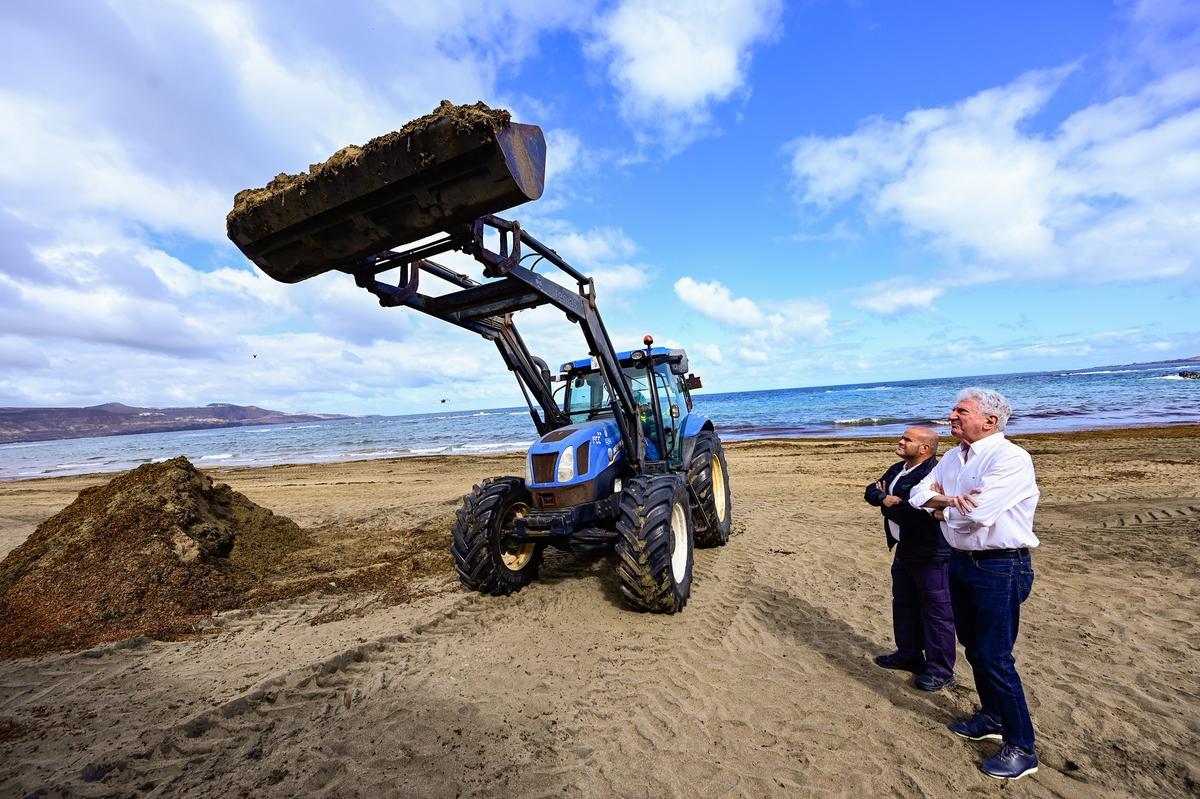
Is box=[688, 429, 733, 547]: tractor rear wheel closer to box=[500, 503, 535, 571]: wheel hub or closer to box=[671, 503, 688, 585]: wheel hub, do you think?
box=[671, 503, 688, 585]: wheel hub

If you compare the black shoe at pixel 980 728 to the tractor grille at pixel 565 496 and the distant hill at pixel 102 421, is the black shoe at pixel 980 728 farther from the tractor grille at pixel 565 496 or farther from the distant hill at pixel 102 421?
the distant hill at pixel 102 421

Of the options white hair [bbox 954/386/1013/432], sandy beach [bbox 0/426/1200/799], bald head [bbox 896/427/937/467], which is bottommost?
sandy beach [bbox 0/426/1200/799]

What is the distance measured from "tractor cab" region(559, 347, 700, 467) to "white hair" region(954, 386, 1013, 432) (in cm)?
355

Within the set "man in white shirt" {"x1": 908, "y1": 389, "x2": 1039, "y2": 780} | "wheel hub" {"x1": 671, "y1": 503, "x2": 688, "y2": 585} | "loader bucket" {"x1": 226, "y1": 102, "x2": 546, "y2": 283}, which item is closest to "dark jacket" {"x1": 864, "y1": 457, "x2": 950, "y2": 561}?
"man in white shirt" {"x1": 908, "y1": 389, "x2": 1039, "y2": 780}

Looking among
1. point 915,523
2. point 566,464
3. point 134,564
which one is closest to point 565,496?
point 566,464

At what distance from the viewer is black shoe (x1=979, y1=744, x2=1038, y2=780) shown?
2664 millimetres

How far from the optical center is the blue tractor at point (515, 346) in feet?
10.3

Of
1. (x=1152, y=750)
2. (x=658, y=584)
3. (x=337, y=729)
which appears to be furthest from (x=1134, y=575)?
(x=337, y=729)

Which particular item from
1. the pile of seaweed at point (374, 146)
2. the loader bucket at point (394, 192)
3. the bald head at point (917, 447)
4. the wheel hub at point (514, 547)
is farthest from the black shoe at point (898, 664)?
the pile of seaweed at point (374, 146)

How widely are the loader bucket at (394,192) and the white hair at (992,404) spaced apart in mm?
2680

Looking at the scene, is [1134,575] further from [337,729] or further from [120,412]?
[120,412]

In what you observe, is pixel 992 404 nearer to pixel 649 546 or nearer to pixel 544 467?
pixel 649 546

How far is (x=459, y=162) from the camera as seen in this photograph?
122 inches

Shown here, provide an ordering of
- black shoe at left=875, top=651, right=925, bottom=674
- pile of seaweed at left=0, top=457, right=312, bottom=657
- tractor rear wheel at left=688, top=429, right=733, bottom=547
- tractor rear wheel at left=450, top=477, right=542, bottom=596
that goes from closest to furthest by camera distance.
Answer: black shoe at left=875, top=651, right=925, bottom=674
pile of seaweed at left=0, top=457, right=312, bottom=657
tractor rear wheel at left=450, top=477, right=542, bottom=596
tractor rear wheel at left=688, top=429, right=733, bottom=547
